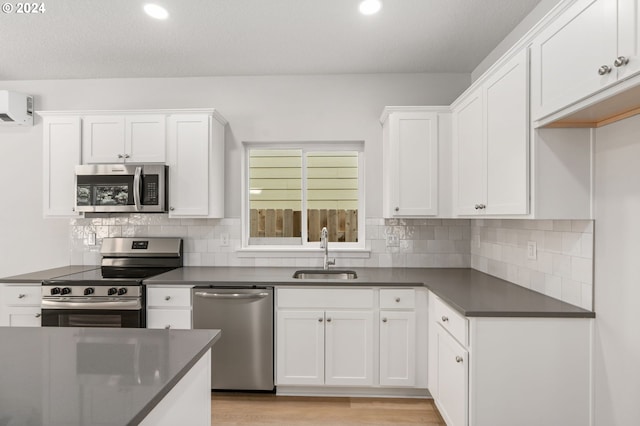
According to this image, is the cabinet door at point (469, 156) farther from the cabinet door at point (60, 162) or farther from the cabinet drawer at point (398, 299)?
the cabinet door at point (60, 162)

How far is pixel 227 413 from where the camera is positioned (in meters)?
2.62

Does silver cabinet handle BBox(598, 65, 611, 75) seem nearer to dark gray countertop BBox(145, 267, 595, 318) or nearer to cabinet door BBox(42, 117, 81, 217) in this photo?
dark gray countertop BBox(145, 267, 595, 318)

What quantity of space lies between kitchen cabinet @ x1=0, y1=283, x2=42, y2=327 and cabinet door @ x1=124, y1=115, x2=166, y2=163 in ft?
4.02

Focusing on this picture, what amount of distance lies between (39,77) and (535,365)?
446cm

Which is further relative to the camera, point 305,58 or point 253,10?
point 305,58

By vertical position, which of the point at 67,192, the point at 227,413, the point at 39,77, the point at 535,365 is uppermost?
the point at 39,77

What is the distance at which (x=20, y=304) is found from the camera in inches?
111

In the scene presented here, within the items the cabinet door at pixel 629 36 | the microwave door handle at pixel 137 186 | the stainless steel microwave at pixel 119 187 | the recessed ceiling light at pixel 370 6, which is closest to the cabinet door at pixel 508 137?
the cabinet door at pixel 629 36

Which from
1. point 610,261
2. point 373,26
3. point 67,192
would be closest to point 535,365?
point 610,261

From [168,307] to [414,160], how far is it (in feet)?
7.22

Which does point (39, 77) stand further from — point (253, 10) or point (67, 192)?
point (253, 10)

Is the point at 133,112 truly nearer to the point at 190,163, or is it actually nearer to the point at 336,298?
the point at 190,163

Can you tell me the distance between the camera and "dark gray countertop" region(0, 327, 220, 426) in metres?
0.85

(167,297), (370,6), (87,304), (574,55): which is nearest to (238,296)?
(167,297)
